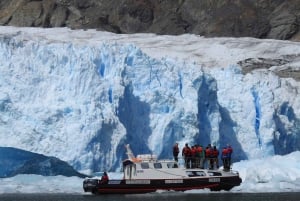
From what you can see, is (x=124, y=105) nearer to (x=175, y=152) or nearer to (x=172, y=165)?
(x=175, y=152)

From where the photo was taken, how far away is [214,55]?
57.2m

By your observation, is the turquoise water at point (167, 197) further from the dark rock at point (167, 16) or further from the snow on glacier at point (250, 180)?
the dark rock at point (167, 16)

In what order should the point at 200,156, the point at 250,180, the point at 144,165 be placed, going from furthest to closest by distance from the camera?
the point at 250,180
the point at 200,156
the point at 144,165

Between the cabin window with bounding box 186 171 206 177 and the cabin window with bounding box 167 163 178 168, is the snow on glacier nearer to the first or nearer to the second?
the cabin window with bounding box 186 171 206 177

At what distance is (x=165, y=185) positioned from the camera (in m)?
30.4

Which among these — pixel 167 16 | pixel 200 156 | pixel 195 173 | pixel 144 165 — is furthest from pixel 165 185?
pixel 167 16

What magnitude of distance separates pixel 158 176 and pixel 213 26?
43900 mm

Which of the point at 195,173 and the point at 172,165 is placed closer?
the point at 172,165

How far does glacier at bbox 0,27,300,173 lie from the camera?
31.2 metres

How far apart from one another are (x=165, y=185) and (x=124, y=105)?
3907 mm

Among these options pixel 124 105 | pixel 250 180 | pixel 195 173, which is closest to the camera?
pixel 195 173

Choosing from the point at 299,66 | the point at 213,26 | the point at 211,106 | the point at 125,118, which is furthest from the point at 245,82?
the point at 213,26

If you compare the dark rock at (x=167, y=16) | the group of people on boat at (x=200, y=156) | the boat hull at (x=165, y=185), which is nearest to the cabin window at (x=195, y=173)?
the boat hull at (x=165, y=185)

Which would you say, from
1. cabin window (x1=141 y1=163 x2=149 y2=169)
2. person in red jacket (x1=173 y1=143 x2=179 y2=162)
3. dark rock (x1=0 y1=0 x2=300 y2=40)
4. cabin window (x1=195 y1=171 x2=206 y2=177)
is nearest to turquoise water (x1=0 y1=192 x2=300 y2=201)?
cabin window (x1=141 y1=163 x2=149 y2=169)
